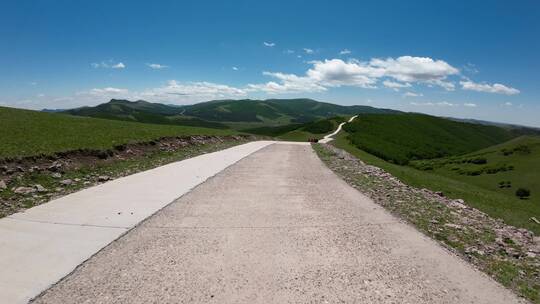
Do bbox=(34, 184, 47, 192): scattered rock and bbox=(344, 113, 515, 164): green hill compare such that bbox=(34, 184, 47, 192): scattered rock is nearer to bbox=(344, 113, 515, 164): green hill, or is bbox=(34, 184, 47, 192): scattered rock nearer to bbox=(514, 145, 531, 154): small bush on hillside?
bbox=(344, 113, 515, 164): green hill

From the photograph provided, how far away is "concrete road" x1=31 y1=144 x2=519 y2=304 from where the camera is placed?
224 inches

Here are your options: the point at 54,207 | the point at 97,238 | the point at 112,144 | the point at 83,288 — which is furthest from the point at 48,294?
the point at 112,144

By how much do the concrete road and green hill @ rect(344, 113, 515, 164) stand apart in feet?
155

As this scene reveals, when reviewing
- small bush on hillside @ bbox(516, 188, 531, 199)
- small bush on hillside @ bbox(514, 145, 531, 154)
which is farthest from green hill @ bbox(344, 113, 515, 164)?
small bush on hillside @ bbox(514, 145, 531, 154)

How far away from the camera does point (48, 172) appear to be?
13.9 metres

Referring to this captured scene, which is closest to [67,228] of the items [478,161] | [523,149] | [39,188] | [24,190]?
[24,190]

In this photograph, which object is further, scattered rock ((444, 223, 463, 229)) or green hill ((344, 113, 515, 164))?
green hill ((344, 113, 515, 164))

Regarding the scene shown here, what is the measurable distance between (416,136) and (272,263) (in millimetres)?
114462

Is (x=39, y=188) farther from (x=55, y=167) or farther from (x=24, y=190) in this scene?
(x=55, y=167)

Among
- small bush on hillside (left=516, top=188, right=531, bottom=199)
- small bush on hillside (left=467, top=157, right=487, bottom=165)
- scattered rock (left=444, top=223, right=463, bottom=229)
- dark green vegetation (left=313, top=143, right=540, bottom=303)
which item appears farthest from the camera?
small bush on hillside (left=467, top=157, right=487, bottom=165)

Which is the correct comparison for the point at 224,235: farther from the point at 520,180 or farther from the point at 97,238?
the point at 520,180

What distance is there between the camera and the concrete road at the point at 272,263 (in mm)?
5684

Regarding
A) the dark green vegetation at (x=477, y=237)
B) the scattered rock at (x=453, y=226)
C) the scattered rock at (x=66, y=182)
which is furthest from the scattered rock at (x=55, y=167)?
the scattered rock at (x=453, y=226)

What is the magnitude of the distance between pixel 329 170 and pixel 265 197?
29.4ft
